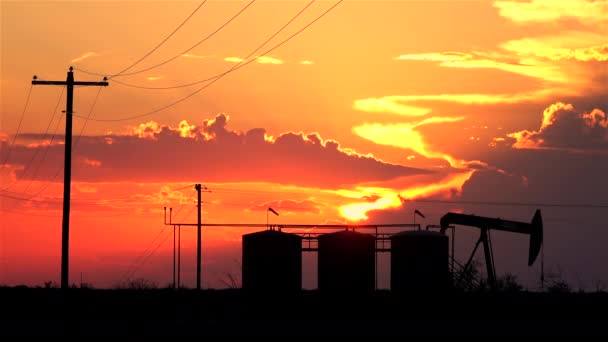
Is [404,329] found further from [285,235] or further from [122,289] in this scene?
[122,289]

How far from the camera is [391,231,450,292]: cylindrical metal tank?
44.8 metres

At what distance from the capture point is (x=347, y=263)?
4600 cm

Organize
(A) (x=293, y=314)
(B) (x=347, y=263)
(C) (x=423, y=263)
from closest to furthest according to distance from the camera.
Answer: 1. (A) (x=293, y=314)
2. (C) (x=423, y=263)
3. (B) (x=347, y=263)

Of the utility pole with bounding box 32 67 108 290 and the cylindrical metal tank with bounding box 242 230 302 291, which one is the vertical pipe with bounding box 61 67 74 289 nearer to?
the utility pole with bounding box 32 67 108 290

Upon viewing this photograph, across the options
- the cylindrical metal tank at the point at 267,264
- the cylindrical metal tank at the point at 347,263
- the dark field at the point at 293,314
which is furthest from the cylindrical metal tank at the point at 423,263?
the cylindrical metal tank at the point at 267,264

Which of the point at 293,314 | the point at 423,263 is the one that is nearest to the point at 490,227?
the point at 423,263

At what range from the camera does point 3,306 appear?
3809 cm

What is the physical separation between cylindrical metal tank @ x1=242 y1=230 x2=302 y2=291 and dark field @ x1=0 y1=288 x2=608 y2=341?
51 centimetres

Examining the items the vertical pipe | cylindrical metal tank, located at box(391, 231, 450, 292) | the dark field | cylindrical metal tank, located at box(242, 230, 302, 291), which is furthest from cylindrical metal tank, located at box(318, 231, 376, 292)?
the vertical pipe

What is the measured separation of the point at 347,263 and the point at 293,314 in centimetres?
947

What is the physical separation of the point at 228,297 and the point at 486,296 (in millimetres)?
11384

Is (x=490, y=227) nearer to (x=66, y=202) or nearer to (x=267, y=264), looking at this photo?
(x=267, y=264)

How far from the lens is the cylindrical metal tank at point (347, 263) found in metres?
45.9

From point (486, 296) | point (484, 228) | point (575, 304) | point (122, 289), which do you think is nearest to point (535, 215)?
point (484, 228)
